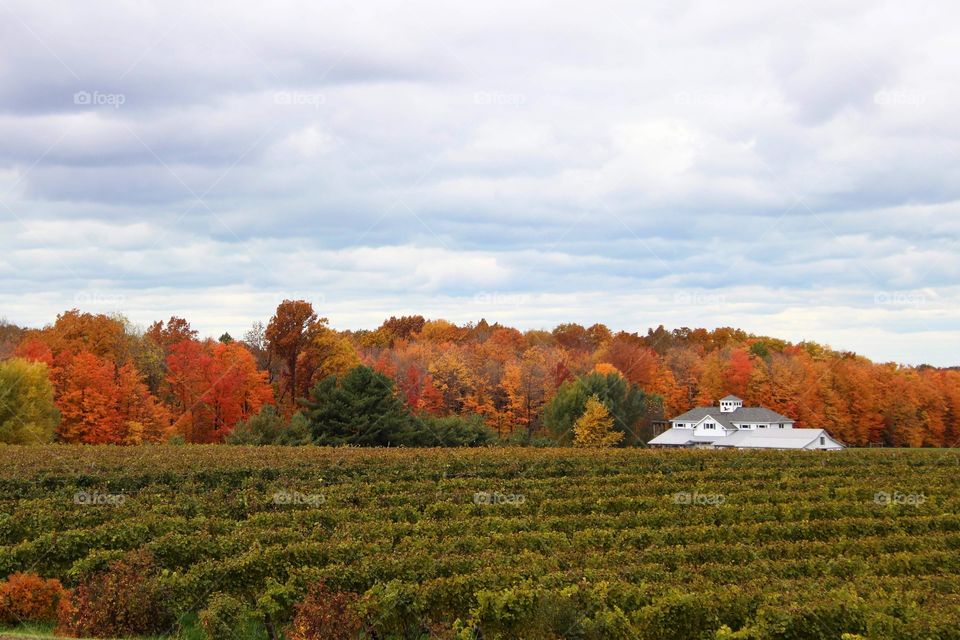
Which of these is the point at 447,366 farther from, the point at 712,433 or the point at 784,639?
the point at 784,639

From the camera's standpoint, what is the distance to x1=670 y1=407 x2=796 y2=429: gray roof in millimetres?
74250

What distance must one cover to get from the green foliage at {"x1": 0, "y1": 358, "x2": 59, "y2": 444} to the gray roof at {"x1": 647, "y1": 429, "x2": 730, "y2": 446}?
49670 millimetres

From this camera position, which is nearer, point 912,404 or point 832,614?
point 832,614

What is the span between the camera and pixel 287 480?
1049 inches

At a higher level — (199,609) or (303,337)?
(303,337)

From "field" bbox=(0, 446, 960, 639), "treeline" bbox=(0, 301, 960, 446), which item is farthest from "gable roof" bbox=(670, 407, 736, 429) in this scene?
"field" bbox=(0, 446, 960, 639)

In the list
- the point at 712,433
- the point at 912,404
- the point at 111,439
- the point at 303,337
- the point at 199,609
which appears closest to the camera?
the point at 199,609

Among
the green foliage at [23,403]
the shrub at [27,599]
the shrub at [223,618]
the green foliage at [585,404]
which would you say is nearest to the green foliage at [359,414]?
the green foliage at [23,403]

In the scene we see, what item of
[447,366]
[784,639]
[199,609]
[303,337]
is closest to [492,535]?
[199,609]

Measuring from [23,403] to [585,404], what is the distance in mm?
40907

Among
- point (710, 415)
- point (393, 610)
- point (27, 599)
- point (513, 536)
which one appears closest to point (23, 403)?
point (27, 599)

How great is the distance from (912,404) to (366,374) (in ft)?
212

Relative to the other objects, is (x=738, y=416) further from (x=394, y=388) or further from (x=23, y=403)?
(x=23, y=403)

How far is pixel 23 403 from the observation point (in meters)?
48.1
